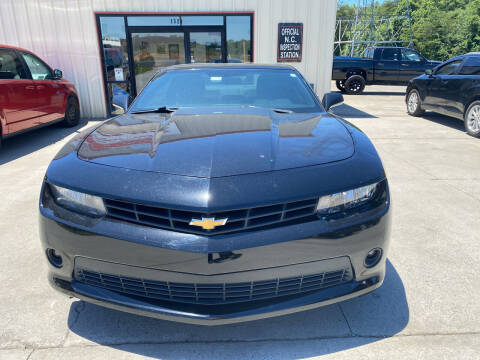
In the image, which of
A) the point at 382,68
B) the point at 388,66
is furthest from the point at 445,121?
the point at 388,66

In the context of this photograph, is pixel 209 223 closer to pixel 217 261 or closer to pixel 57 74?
pixel 217 261

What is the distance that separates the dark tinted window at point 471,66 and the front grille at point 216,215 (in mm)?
8042

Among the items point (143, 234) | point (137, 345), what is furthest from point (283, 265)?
point (137, 345)

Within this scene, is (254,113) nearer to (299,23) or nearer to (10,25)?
(299,23)

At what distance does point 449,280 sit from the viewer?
263 cm

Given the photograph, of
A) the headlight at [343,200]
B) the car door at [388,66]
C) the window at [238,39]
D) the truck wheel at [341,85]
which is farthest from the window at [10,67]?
the car door at [388,66]

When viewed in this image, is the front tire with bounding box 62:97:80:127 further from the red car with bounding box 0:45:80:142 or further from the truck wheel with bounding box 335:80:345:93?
the truck wheel with bounding box 335:80:345:93

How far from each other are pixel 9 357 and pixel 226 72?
266cm

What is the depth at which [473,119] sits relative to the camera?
7.50 m

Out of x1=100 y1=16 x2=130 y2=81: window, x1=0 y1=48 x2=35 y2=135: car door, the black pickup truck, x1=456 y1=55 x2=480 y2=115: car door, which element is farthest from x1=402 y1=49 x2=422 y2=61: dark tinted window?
x1=0 y1=48 x2=35 y2=135: car door

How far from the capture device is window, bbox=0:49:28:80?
6008 millimetres

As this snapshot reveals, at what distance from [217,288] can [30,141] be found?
6.91 m

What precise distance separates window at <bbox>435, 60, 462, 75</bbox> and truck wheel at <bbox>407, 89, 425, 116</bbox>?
85 cm

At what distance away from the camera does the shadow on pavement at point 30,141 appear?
6262 mm
